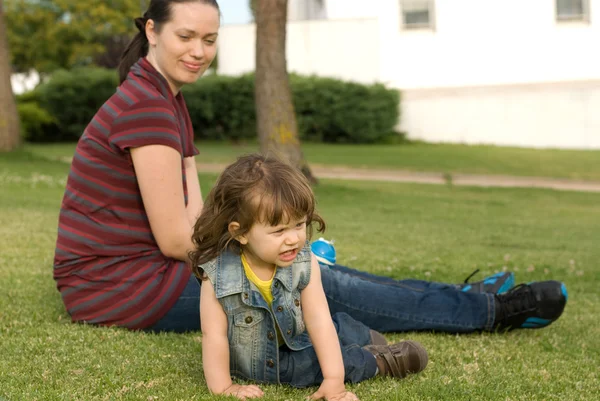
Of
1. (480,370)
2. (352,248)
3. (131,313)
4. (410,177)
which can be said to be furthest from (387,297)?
(410,177)

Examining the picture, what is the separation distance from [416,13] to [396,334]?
24.2 m

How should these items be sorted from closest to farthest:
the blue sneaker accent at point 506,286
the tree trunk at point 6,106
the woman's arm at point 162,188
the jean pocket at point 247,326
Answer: the jean pocket at point 247,326
the woman's arm at point 162,188
the blue sneaker accent at point 506,286
the tree trunk at point 6,106

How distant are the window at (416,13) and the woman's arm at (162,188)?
24.4m

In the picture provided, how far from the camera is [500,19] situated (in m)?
26.7

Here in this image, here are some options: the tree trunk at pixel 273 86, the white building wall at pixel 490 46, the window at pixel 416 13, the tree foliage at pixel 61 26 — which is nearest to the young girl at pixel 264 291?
the tree trunk at pixel 273 86

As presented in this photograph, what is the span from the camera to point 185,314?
13.6 feet

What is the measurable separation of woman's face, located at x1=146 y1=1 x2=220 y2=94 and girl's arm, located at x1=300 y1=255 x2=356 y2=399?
4.39ft

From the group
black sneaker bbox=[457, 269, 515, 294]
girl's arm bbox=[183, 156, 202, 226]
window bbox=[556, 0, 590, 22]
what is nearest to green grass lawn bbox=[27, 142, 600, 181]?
window bbox=[556, 0, 590, 22]

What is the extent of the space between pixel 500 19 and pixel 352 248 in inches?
822

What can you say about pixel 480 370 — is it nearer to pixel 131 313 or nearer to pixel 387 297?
pixel 387 297

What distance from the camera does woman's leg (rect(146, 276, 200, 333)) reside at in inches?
160

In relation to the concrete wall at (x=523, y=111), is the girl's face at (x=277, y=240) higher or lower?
higher

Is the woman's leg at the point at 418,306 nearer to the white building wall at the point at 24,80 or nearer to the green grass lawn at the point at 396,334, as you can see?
the green grass lawn at the point at 396,334

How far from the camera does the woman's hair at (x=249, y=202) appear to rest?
309 cm
